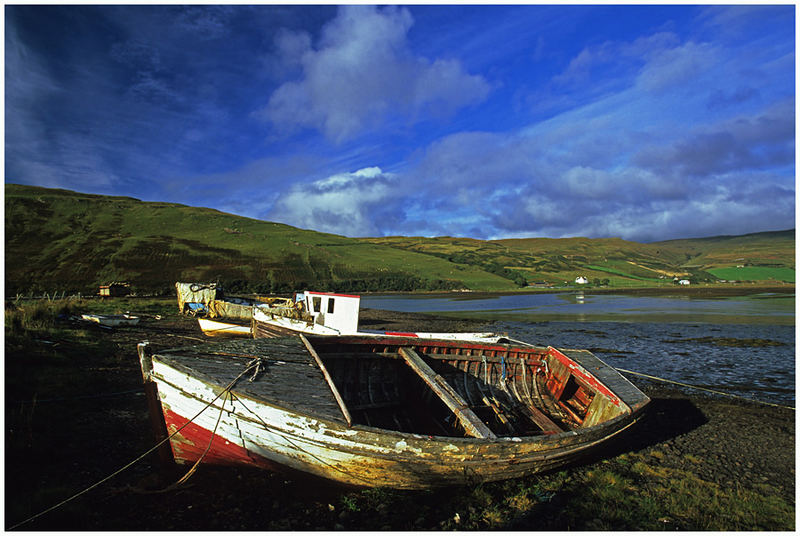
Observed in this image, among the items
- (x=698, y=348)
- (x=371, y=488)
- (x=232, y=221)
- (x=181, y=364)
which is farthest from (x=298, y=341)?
(x=232, y=221)

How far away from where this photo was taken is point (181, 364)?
7.61 meters

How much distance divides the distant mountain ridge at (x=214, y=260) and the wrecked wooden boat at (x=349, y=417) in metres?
61.8

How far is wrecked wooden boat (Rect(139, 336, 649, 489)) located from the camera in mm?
6816

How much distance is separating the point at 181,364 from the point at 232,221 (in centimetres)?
12973

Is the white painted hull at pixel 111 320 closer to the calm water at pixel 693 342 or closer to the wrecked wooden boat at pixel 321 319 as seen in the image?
the wrecked wooden boat at pixel 321 319

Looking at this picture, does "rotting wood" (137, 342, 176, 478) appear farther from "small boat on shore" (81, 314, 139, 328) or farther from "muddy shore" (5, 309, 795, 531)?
"small boat on shore" (81, 314, 139, 328)

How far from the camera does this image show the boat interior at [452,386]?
32.3ft

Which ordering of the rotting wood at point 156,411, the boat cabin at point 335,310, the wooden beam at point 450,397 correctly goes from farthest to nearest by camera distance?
1. the boat cabin at point 335,310
2. the rotting wood at point 156,411
3. the wooden beam at point 450,397

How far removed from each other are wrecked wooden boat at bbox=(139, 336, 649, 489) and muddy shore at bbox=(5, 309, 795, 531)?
46 cm

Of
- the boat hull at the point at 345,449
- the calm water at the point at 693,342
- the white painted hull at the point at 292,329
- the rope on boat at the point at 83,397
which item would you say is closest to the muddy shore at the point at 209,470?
the rope on boat at the point at 83,397

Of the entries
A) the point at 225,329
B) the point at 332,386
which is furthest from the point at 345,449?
the point at 225,329

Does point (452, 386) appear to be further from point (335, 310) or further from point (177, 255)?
point (177, 255)

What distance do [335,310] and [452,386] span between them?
9199mm

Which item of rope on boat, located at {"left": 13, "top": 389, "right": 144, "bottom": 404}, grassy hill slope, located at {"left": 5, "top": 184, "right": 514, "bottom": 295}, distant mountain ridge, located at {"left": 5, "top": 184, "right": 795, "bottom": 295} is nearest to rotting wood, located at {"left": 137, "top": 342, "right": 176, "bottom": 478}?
rope on boat, located at {"left": 13, "top": 389, "right": 144, "bottom": 404}
